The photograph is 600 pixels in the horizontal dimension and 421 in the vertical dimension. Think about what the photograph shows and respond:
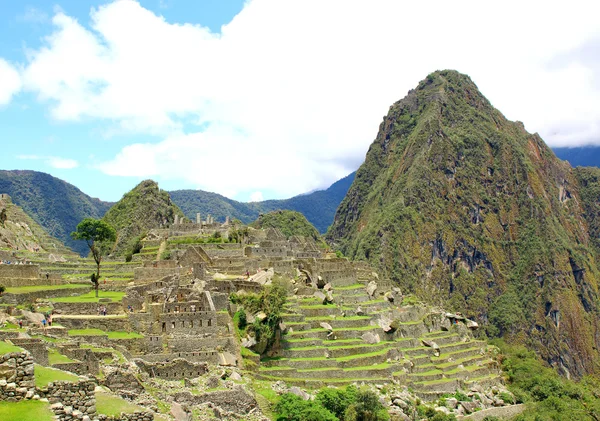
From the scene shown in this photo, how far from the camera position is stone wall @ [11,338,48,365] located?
2214cm

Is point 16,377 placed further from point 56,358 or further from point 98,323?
point 98,323

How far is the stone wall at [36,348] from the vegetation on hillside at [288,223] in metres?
102

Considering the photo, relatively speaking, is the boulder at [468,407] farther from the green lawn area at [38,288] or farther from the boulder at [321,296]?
the green lawn area at [38,288]

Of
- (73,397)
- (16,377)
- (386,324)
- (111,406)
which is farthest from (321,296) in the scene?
(16,377)

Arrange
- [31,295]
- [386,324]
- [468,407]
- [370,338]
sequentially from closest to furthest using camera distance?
1. [31,295]
2. [370,338]
3. [468,407]
4. [386,324]

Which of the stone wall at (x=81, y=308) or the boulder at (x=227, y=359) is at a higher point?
the stone wall at (x=81, y=308)

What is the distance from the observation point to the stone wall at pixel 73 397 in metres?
13.0

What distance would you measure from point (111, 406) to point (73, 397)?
283cm

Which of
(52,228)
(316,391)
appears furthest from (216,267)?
(52,228)

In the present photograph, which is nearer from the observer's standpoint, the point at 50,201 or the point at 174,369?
the point at 174,369

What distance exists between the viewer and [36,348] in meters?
22.5

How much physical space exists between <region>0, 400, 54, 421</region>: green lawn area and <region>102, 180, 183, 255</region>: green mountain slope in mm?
78770

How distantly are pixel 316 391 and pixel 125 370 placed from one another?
49.7ft

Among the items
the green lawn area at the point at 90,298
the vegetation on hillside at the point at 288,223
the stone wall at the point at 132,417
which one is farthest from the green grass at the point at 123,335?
the vegetation on hillside at the point at 288,223
